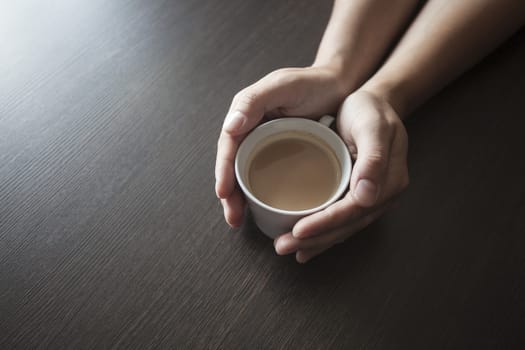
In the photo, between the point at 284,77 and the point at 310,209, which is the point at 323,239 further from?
the point at 284,77

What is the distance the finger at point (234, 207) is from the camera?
568mm

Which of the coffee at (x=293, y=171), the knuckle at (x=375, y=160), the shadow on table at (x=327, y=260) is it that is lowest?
the shadow on table at (x=327, y=260)

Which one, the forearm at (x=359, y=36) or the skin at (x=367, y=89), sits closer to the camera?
the skin at (x=367, y=89)

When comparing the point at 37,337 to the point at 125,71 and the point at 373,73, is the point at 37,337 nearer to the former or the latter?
the point at 125,71

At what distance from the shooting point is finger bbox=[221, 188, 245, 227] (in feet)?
1.86

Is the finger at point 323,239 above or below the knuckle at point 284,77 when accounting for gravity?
below

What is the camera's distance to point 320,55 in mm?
702

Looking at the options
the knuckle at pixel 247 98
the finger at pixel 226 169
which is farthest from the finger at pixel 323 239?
the knuckle at pixel 247 98

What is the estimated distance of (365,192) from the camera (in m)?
0.50

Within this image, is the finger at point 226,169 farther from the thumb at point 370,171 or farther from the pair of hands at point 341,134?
the thumb at point 370,171

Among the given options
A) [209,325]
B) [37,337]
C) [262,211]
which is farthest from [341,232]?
[37,337]

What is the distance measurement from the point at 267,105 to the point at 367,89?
18cm

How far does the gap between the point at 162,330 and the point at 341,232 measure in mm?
287

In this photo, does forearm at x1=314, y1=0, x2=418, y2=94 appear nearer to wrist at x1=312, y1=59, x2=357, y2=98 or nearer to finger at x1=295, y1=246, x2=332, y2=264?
wrist at x1=312, y1=59, x2=357, y2=98
